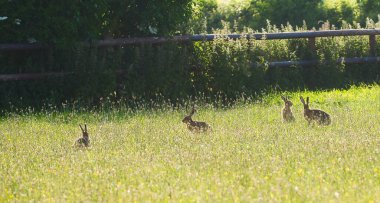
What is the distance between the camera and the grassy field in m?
7.61

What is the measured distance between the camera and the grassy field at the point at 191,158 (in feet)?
25.0

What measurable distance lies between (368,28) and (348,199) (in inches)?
566

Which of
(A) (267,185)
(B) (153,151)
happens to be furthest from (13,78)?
(A) (267,185)

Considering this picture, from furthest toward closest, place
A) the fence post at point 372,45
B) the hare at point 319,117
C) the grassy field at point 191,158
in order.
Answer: the fence post at point 372,45 → the hare at point 319,117 → the grassy field at point 191,158

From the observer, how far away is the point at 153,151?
10.3 meters

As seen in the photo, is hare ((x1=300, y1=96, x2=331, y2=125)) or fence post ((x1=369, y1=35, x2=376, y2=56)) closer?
hare ((x1=300, y1=96, x2=331, y2=125))

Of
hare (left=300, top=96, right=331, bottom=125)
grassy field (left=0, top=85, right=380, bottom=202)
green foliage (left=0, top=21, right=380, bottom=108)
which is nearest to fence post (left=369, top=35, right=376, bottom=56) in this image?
green foliage (left=0, top=21, right=380, bottom=108)

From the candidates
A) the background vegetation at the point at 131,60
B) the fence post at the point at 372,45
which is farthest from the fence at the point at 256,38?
the background vegetation at the point at 131,60

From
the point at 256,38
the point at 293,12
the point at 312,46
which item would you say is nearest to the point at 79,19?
the point at 256,38

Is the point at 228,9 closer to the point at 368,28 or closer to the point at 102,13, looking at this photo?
the point at 368,28

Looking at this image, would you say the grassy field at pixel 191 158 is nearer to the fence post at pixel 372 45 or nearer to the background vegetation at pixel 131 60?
the background vegetation at pixel 131 60

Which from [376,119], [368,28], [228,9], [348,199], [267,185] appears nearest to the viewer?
[348,199]

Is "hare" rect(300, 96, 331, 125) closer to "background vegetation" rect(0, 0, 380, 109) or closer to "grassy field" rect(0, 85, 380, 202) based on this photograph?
"grassy field" rect(0, 85, 380, 202)

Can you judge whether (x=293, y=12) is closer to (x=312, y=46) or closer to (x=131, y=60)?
(x=312, y=46)
